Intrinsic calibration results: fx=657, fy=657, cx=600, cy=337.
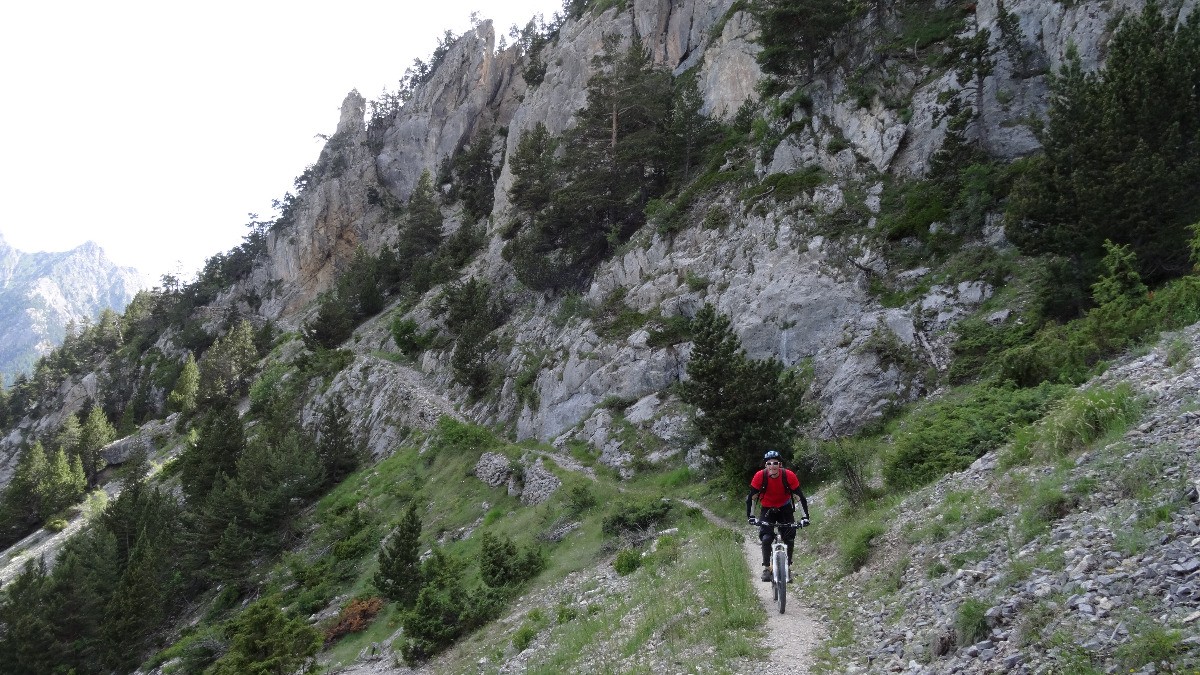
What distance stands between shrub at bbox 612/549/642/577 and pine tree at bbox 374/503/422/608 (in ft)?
28.6

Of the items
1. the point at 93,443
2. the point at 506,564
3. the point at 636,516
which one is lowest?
the point at 506,564

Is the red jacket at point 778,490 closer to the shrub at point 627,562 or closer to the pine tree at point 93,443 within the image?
the shrub at point 627,562

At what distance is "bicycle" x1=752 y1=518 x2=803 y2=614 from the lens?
1009 centimetres

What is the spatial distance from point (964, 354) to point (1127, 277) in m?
5.54

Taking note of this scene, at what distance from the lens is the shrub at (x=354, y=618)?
23.7 meters

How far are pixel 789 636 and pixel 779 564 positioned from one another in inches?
49.8

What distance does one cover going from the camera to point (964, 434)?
13.6 meters

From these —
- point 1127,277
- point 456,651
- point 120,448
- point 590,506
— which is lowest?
point 456,651

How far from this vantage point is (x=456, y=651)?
17625 mm

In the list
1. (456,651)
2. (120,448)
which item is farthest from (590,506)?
(120,448)

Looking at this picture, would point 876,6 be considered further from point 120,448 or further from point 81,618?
point 120,448

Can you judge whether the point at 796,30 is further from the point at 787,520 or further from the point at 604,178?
the point at 787,520

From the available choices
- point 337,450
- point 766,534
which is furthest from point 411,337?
point 766,534

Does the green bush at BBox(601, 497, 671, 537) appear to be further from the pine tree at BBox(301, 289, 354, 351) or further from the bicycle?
the pine tree at BBox(301, 289, 354, 351)
